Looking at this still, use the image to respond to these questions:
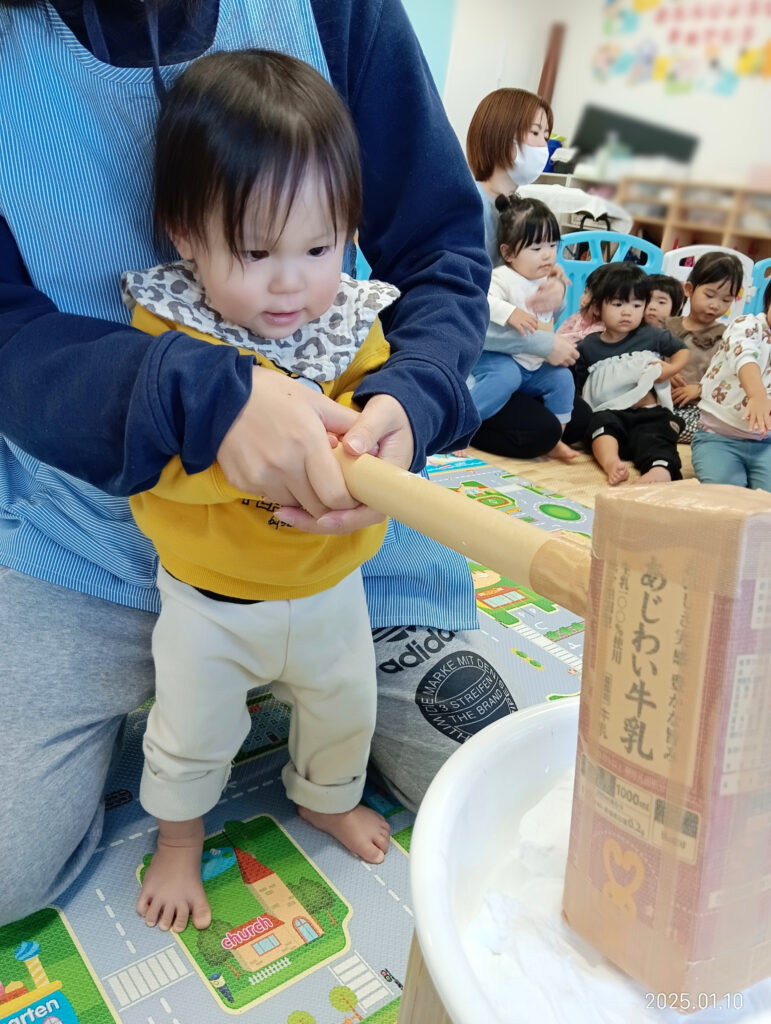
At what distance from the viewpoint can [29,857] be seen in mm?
645

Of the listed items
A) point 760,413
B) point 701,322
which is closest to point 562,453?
point 760,413

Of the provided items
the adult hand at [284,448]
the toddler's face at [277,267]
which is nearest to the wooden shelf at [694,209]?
the toddler's face at [277,267]

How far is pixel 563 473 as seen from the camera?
6.68ft

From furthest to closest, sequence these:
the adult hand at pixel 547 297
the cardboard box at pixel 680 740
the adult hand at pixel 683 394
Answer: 1. the adult hand at pixel 683 394
2. the adult hand at pixel 547 297
3. the cardboard box at pixel 680 740

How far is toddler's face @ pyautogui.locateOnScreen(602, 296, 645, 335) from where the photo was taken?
2391 mm

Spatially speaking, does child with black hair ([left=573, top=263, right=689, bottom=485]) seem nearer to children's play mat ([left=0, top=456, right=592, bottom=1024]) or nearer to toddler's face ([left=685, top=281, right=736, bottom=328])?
toddler's face ([left=685, top=281, right=736, bottom=328])

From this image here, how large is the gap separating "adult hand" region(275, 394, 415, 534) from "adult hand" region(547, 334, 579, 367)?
171 centimetres

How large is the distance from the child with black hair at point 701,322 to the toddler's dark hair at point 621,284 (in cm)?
21

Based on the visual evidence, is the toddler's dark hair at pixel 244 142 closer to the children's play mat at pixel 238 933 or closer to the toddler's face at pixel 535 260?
the children's play mat at pixel 238 933

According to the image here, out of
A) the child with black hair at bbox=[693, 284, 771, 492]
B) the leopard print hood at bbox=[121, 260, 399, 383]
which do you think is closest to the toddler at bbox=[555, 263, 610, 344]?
the child with black hair at bbox=[693, 284, 771, 492]

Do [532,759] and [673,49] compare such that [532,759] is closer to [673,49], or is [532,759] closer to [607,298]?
[607,298]

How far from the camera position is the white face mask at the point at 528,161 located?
83.0 inches

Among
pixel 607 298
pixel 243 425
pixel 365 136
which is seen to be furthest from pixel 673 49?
pixel 243 425

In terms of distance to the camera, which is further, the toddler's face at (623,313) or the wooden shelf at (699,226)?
the wooden shelf at (699,226)
